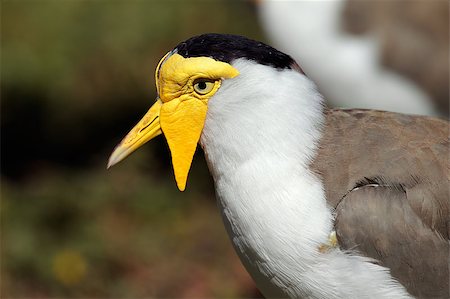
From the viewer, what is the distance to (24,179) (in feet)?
20.6

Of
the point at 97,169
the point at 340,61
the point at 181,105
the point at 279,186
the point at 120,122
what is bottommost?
the point at 97,169

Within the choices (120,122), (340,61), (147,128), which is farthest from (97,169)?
(147,128)

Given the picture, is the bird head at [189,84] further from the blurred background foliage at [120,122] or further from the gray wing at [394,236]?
the blurred background foliage at [120,122]

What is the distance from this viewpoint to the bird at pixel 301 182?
10.2 ft

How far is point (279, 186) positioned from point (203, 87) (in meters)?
0.43

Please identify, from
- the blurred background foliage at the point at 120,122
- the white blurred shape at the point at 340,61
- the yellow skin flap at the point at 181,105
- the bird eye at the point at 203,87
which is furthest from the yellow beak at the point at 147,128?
the white blurred shape at the point at 340,61

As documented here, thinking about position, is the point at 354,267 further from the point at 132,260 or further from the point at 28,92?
the point at 28,92

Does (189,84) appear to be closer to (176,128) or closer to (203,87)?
(203,87)

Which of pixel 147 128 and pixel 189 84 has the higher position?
pixel 189 84

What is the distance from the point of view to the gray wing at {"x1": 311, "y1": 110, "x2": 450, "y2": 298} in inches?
122

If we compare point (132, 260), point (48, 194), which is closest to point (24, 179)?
point (48, 194)

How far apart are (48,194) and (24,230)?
0.35 metres

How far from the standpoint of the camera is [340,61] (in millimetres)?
5297

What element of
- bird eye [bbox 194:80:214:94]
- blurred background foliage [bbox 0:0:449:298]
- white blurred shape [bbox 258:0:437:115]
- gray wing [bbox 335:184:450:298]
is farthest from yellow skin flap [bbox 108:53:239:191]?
white blurred shape [bbox 258:0:437:115]
